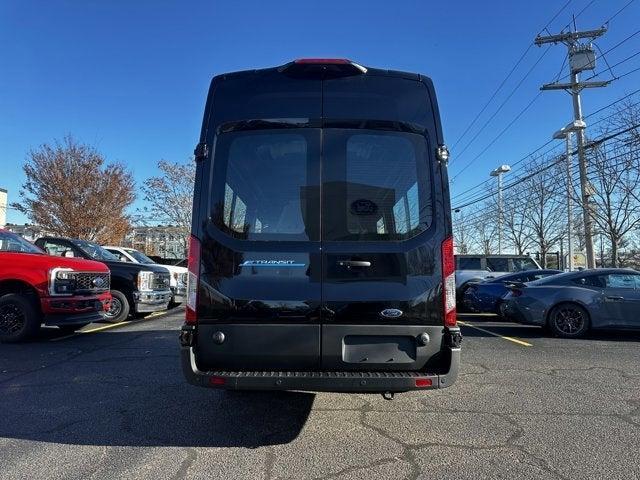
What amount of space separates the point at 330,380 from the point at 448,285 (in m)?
1.15

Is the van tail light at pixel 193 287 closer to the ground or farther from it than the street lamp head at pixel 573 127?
closer to the ground

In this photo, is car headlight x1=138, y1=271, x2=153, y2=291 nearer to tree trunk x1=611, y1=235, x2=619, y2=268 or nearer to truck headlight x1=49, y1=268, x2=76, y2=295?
truck headlight x1=49, y1=268, x2=76, y2=295

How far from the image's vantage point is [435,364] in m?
4.05

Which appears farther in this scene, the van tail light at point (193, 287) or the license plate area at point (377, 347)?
the van tail light at point (193, 287)

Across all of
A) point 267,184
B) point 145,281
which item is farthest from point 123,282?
point 267,184

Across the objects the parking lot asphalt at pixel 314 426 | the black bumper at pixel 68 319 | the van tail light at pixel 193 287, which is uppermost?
the van tail light at pixel 193 287

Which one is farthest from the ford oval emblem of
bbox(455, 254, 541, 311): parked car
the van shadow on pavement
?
bbox(455, 254, 541, 311): parked car

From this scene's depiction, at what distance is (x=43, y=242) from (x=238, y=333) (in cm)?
1000

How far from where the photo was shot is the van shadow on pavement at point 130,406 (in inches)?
174

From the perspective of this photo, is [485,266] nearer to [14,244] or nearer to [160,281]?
[160,281]

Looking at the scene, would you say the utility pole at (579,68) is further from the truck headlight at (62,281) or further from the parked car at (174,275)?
the truck headlight at (62,281)

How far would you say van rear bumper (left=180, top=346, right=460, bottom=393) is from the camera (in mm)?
3877

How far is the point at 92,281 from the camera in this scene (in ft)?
32.0

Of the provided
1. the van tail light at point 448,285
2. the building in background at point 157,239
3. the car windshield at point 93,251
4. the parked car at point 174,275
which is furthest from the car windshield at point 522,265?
the building in background at point 157,239
